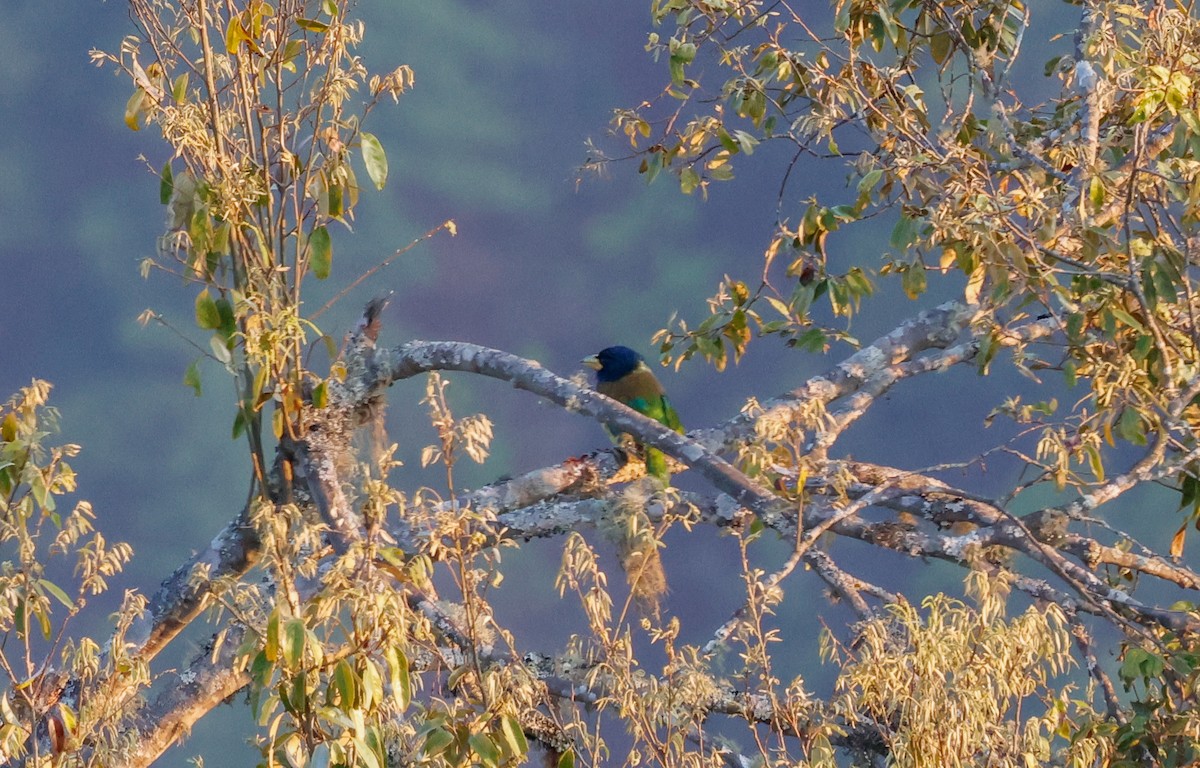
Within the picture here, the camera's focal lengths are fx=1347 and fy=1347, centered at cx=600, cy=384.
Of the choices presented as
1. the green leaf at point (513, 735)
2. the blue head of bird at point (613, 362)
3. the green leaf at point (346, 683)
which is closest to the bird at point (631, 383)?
the blue head of bird at point (613, 362)

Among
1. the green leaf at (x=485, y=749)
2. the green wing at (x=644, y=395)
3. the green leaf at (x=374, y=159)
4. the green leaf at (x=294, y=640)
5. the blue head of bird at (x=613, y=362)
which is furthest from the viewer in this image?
the blue head of bird at (x=613, y=362)

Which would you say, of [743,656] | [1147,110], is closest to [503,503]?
[743,656]

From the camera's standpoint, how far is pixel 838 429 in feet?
9.77

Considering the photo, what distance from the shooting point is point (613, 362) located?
4188 millimetres

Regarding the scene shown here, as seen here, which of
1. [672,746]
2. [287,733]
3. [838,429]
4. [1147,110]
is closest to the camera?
[287,733]

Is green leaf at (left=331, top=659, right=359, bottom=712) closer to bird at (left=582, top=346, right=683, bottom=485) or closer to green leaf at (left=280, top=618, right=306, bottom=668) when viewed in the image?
green leaf at (left=280, top=618, right=306, bottom=668)

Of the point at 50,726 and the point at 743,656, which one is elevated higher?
the point at 50,726

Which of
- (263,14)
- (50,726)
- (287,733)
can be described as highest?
(263,14)

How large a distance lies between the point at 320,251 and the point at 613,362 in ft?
6.41

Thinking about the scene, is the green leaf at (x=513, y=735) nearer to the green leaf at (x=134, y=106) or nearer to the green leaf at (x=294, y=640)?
the green leaf at (x=294, y=640)

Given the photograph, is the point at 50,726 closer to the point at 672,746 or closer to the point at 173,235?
the point at 173,235

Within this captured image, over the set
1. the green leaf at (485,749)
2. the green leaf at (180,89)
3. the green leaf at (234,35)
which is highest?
the green leaf at (234,35)

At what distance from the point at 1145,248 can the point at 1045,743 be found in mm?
1024

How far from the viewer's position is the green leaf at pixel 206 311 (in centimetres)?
220
